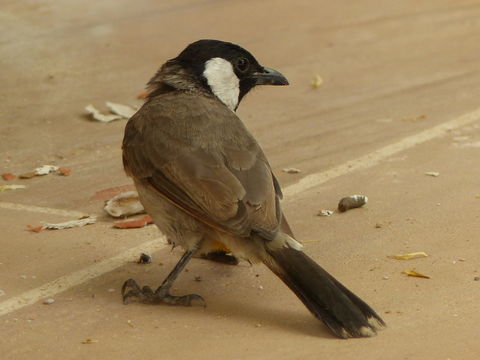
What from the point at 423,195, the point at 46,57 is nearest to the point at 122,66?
the point at 46,57

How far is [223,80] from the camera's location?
4883 mm

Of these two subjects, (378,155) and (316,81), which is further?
(316,81)

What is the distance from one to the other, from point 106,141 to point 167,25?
2081 millimetres

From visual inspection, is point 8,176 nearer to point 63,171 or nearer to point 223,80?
point 63,171

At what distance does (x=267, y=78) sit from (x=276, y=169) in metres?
0.80

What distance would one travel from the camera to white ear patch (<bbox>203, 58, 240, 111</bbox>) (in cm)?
481

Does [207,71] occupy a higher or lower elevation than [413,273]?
higher

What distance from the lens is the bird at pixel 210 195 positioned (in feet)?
12.6

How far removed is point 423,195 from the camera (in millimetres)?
5207

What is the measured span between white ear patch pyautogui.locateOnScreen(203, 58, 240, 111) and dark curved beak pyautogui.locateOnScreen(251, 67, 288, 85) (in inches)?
4.9

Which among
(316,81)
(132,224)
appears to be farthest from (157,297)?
(316,81)

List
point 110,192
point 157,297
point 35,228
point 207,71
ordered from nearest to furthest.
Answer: point 157,297, point 207,71, point 35,228, point 110,192

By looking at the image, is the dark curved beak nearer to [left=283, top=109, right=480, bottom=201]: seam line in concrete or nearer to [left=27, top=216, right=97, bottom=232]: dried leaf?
[left=283, top=109, right=480, bottom=201]: seam line in concrete

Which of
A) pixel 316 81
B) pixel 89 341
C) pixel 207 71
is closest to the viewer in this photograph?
pixel 89 341
